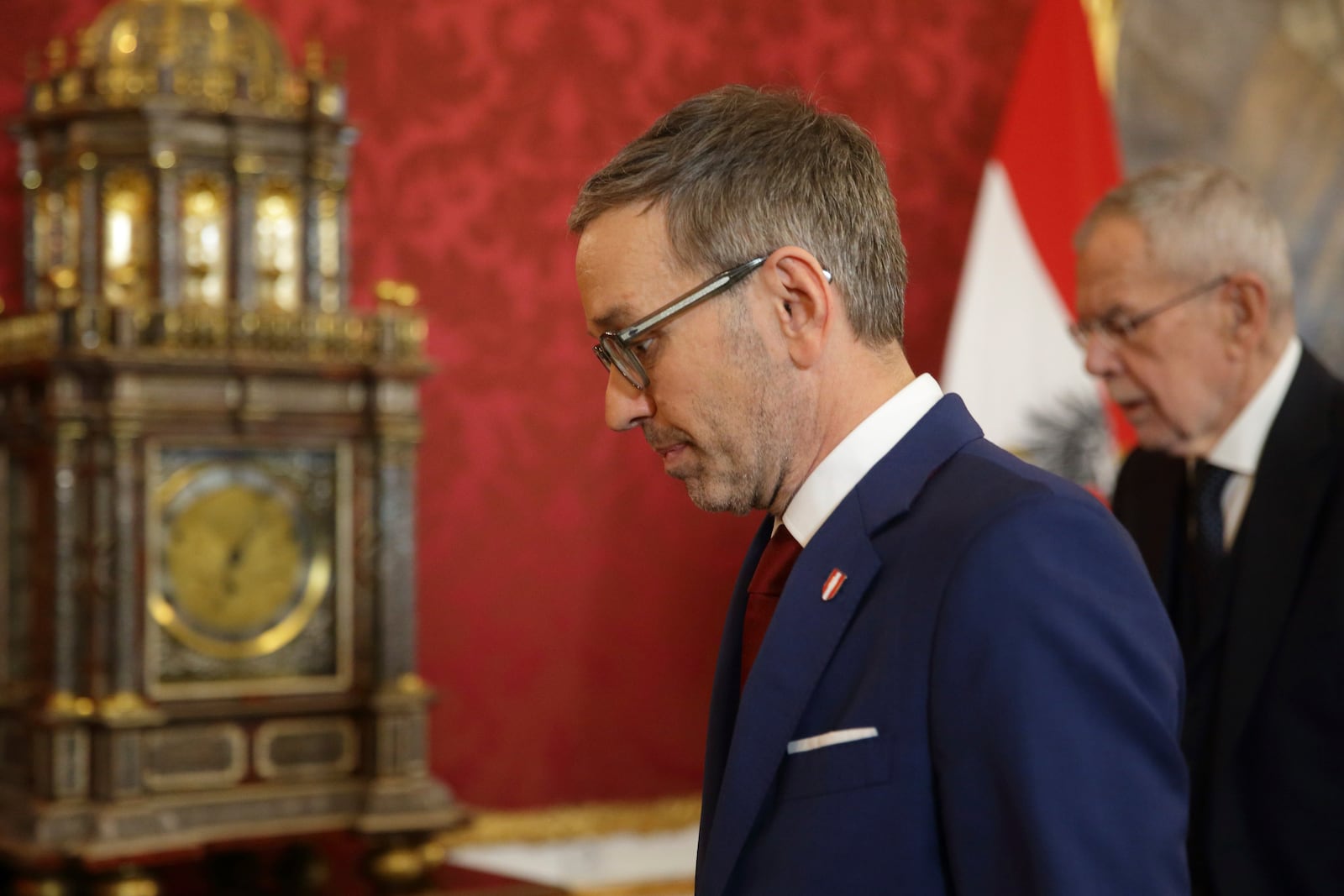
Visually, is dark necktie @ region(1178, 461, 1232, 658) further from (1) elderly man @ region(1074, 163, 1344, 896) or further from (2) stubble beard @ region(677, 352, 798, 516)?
(2) stubble beard @ region(677, 352, 798, 516)

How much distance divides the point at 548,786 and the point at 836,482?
3.40 m

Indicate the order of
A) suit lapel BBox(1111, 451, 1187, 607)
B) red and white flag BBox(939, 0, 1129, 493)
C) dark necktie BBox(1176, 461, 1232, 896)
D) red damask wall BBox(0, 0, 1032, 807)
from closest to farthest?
dark necktie BBox(1176, 461, 1232, 896)
suit lapel BBox(1111, 451, 1187, 607)
red damask wall BBox(0, 0, 1032, 807)
red and white flag BBox(939, 0, 1129, 493)

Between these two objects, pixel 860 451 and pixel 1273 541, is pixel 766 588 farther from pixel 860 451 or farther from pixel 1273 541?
pixel 1273 541

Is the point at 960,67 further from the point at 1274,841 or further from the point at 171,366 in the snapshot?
the point at 1274,841

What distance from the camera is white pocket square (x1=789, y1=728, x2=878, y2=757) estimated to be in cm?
111

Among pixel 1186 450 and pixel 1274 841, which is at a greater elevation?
pixel 1186 450

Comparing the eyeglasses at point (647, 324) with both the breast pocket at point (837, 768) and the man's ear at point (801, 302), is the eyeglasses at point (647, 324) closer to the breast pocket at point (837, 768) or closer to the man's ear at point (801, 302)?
the man's ear at point (801, 302)

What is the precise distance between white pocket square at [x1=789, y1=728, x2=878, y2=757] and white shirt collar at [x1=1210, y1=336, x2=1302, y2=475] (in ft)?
3.87

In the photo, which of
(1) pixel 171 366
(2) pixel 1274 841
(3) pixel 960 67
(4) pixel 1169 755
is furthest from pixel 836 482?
(3) pixel 960 67

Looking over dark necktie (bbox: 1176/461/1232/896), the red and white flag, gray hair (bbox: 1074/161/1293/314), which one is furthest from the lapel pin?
the red and white flag

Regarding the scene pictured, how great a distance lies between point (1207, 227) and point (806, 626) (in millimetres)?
1276

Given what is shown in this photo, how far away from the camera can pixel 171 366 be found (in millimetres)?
3373

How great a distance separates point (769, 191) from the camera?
1.24 meters

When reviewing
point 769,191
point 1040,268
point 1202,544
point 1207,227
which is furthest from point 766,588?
point 1040,268
